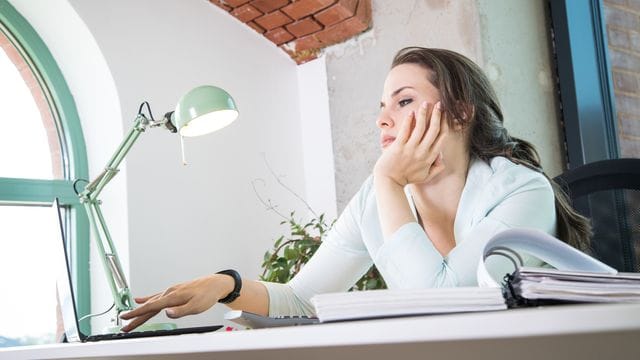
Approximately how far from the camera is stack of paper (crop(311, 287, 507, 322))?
571 mm

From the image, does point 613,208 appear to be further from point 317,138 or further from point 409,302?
point 317,138

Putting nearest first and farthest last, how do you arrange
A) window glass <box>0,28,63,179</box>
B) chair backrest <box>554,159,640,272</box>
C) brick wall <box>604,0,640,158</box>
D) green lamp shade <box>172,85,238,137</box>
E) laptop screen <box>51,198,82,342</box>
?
1. laptop screen <box>51,198,82,342</box>
2. chair backrest <box>554,159,640,272</box>
3. green lamp shade <box>172,85,238,137</box>
4. window glass <box>0,28,63,179</box>
5. brick wall <box>604,0,640,158</box>

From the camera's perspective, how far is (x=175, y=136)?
286cm

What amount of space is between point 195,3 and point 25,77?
77cm

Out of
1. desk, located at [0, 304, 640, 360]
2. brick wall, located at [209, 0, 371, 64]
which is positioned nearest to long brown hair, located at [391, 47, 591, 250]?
desk, located at [0, 304, 640, 360]

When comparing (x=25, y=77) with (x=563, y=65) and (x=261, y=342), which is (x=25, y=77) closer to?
(x=563, y=65)

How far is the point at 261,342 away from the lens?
1.96 ft

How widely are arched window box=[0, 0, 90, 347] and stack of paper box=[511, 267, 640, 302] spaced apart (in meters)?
2.41

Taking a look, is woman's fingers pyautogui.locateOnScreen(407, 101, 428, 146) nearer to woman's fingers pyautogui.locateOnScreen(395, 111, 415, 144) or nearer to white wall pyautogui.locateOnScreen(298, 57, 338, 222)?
woman's fingers pyautogui.locateOnScreen(395, 111, 415, 144)

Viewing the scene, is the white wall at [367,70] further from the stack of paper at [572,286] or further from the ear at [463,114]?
the stack of paper at [572,286]

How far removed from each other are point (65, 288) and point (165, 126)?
32.9 inches

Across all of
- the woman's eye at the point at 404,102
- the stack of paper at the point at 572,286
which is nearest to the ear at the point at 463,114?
the woman's eye at the point at 404,102

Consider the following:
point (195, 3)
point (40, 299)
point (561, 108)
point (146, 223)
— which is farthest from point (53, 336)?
point (561, 108)

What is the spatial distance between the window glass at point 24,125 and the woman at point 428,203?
62.2 inches
